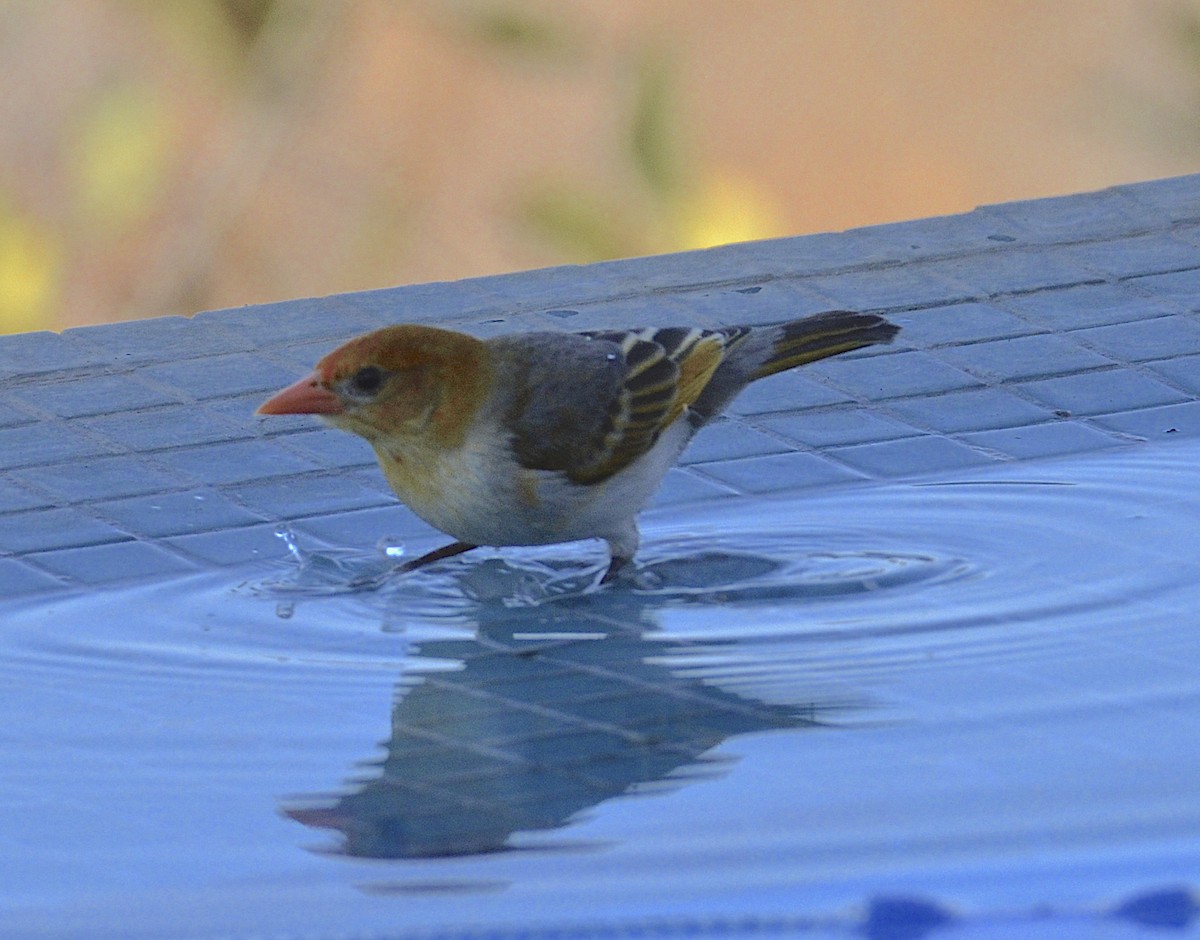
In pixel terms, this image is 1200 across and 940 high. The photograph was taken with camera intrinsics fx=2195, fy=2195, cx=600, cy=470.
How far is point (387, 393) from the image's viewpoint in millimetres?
3912

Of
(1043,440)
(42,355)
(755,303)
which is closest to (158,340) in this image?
(42,355)

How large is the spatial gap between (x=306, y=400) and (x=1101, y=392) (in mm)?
1747

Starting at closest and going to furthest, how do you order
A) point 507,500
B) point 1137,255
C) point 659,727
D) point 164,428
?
1. point 659,727
2. point 507,500
3. point 164,428
4. point 1137,255

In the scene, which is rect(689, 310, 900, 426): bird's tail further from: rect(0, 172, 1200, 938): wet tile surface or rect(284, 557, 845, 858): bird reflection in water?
rect(284, 557, 845, 858): bird reflection in water

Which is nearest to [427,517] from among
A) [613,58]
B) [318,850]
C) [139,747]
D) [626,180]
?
[139,747]

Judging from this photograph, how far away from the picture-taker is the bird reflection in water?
9.15ft

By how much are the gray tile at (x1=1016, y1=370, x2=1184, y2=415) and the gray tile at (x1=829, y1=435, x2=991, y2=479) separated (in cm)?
34

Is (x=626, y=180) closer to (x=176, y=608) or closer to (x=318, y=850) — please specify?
(x=176, y=608)

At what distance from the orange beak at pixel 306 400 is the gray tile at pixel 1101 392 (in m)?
1.57

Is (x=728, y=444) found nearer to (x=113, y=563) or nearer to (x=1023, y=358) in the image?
(x=1023, y=358)

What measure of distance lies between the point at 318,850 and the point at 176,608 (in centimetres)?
110

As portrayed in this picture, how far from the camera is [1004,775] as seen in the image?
2850mm

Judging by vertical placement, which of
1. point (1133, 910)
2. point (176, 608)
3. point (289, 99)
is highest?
point (289, 99)

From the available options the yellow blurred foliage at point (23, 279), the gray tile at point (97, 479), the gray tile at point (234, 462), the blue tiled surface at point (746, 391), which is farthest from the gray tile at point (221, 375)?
the yellow blurred foliage at point (23, 279)
